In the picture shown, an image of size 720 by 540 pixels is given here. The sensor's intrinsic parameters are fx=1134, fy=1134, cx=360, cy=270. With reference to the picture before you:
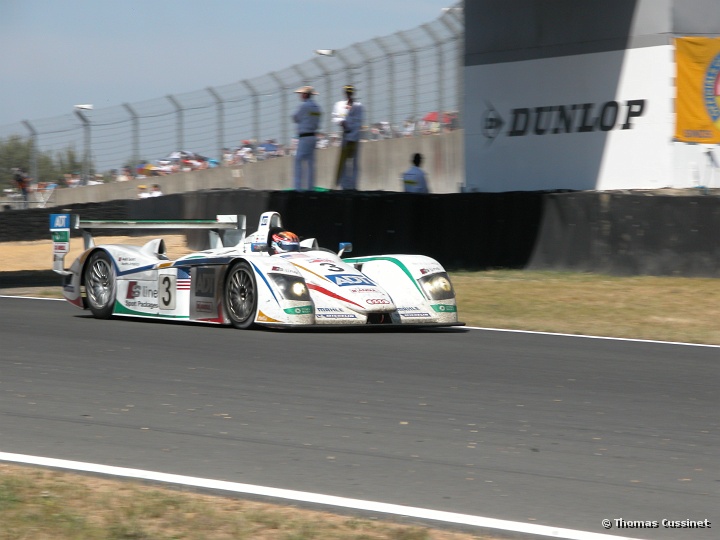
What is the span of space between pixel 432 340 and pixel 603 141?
995 centimetres

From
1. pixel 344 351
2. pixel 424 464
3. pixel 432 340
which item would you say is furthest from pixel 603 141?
pixel 424 464

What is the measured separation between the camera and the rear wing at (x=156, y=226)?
10.9 metres

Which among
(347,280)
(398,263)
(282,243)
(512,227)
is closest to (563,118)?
(512,227)

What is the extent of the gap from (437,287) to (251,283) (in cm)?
164

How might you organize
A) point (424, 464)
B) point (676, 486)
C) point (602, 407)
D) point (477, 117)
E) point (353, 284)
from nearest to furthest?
point (676, 486) → point (424, 464) → point (602, 407) → point (353, 284) → point (477, 117)

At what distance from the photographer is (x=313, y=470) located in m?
4.84

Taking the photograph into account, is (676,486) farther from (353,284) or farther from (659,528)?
(353,284)

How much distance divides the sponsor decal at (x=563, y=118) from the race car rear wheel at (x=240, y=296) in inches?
388

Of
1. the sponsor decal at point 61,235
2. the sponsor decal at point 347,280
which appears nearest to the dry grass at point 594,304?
the sponsor decal at point 347,280

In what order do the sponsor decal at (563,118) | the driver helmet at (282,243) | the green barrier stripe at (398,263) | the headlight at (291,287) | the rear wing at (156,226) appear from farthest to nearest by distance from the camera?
the sponsor decal at (563,118) < the rear wing at (156,226) < the driver helmet at (282,243) < the green barrier stripe at (398,263) < the headlight at (291,287)

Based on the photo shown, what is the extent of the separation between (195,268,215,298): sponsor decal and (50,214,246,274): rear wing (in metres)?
0.65

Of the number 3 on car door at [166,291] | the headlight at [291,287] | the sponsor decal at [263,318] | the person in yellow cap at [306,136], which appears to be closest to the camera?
the headlight at [291,287]

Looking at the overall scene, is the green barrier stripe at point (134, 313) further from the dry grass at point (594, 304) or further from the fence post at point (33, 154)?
the fence post at point (33, 154)

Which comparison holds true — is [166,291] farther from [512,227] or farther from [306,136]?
[306,136]
